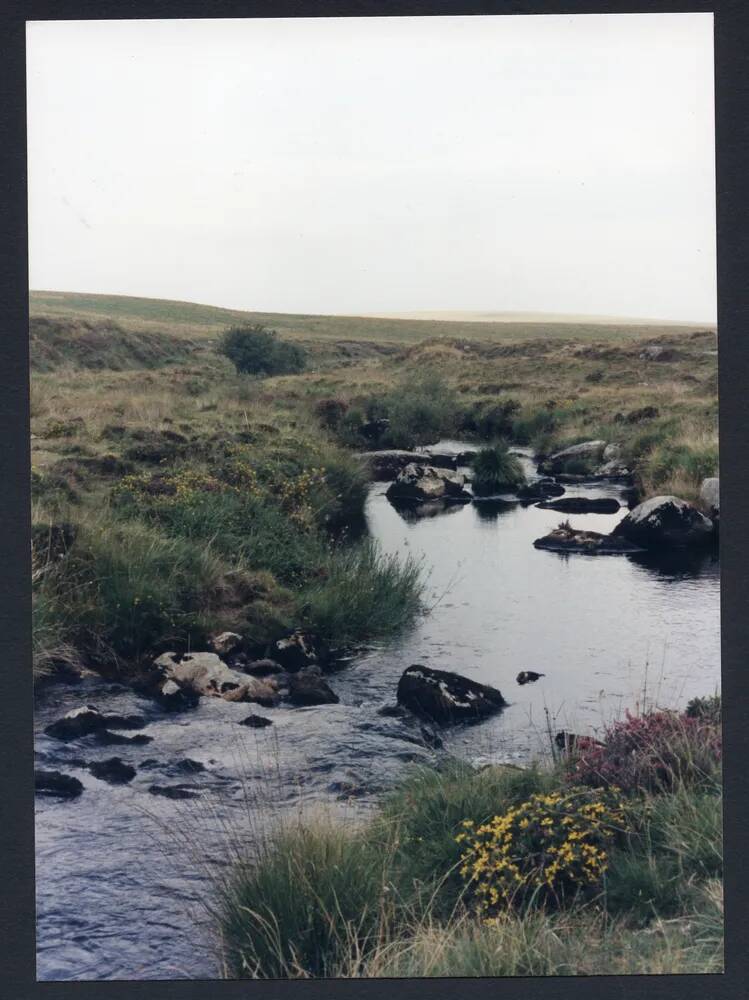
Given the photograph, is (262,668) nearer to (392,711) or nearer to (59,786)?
(392,711)

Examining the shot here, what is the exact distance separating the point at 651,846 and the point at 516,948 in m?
0.81

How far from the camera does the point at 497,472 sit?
19.4 feet

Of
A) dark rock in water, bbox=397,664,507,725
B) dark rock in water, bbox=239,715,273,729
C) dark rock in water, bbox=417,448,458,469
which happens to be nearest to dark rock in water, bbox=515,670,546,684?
dark rock in water, bbox=397,664,507,725

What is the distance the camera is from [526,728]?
5539 mm

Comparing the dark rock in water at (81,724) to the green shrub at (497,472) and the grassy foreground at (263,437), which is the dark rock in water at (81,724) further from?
the green shrub at (497,472)

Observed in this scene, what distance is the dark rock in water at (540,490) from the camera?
587 cm

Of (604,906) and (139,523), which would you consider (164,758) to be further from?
(604,906)

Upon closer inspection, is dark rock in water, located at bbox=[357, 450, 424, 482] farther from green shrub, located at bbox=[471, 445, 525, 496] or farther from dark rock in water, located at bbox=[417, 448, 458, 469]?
green shrub, located at bbox=[471, 445, 525, 496]

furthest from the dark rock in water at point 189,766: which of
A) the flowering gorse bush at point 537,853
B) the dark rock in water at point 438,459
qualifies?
the dark rock in water at point 438,459

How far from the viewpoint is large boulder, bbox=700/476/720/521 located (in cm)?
565

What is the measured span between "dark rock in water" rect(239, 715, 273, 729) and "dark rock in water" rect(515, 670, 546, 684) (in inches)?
51.9

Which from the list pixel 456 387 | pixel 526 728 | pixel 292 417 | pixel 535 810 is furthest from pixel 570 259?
pixel 535 810

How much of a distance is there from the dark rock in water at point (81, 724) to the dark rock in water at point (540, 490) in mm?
2408

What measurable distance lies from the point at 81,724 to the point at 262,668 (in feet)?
3.13
